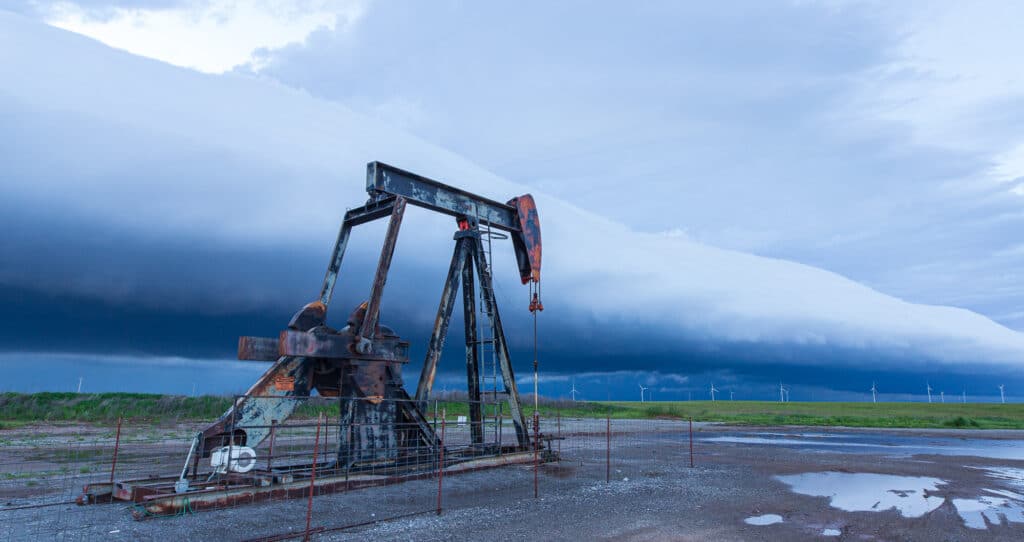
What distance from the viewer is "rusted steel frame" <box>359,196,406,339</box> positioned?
11156 millimetres

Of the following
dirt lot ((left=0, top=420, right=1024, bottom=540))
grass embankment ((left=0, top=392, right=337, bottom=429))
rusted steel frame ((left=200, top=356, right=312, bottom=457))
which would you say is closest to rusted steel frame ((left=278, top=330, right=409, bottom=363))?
rusted steel frame ((left=200, top=356, right=312, bottom=457))

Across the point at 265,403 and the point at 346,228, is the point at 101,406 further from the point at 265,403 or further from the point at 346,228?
the point at 265,403

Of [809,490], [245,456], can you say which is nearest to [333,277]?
[245,456]

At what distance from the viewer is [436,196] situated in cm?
1362

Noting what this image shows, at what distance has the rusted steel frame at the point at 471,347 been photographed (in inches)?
567

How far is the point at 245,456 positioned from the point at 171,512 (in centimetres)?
123

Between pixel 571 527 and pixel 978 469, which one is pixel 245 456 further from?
pixel 978 469

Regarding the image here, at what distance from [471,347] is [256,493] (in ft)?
20.4

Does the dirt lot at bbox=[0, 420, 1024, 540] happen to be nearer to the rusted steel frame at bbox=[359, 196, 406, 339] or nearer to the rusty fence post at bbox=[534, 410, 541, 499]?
the rusty fence post at bbox=[534, 410, 541, 499]

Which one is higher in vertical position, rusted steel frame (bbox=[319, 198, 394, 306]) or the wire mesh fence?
rusted steel frame (bbox=[319, 198, 394, 306])

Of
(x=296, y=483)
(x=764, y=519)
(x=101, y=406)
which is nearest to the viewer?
(x=764, y=519)

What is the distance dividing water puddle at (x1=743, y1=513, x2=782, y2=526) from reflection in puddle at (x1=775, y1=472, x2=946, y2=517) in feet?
5.30

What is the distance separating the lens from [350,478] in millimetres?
10414

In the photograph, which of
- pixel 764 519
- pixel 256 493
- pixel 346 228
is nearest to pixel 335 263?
pixel 346 228
